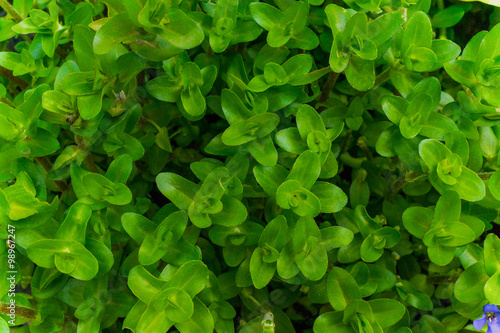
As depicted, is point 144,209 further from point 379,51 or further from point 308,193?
point 379,51

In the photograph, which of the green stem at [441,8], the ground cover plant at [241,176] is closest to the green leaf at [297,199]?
the ground cover plant at [241,176]

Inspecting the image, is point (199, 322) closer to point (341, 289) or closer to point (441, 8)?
point (341, 289)

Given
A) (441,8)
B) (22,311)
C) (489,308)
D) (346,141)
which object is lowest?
(22,311)

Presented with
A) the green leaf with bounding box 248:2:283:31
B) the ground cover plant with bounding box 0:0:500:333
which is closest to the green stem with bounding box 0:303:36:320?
the ground cover plant with bounding box 0:0:500:333

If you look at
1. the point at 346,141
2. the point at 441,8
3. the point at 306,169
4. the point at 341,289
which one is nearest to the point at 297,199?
the point at 306,169

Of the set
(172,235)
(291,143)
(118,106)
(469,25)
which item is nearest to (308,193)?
(291,143)

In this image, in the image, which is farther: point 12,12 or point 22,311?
point 12,12

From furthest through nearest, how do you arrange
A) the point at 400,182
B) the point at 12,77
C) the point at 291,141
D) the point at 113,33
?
1. the point at 12,77
2. the point at 400,182
3. the point at 291,141
4. the point at 113,33
